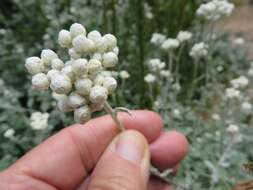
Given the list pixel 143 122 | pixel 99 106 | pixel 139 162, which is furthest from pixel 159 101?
pixel 99 106

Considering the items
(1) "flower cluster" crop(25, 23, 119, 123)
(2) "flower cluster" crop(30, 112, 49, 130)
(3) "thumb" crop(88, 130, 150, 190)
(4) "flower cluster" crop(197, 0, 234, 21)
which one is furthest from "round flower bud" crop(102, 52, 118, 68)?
(4) "flower cluster" crop(197, 0, 234, 21)

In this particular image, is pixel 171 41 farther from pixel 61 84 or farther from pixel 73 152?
pixel 61 84

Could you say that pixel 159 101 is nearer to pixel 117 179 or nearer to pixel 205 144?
pixel 205 144

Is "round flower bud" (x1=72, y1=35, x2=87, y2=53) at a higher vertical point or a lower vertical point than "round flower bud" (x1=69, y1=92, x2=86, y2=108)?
higher

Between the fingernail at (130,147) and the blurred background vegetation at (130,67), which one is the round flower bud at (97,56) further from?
the blurred background vegetation at (130,67)

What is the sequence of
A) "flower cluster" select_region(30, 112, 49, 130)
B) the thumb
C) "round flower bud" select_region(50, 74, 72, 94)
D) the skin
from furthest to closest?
"flower cluster" select_region(30, 112, 49, 130) < the skin < the thumb < "round flower bud" select_region(50, 74, 72, 94)

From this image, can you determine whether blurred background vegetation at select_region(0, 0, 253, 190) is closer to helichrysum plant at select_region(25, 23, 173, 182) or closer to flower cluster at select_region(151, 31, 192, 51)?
flower cluster at select_region(151, 31, 192, 51)
